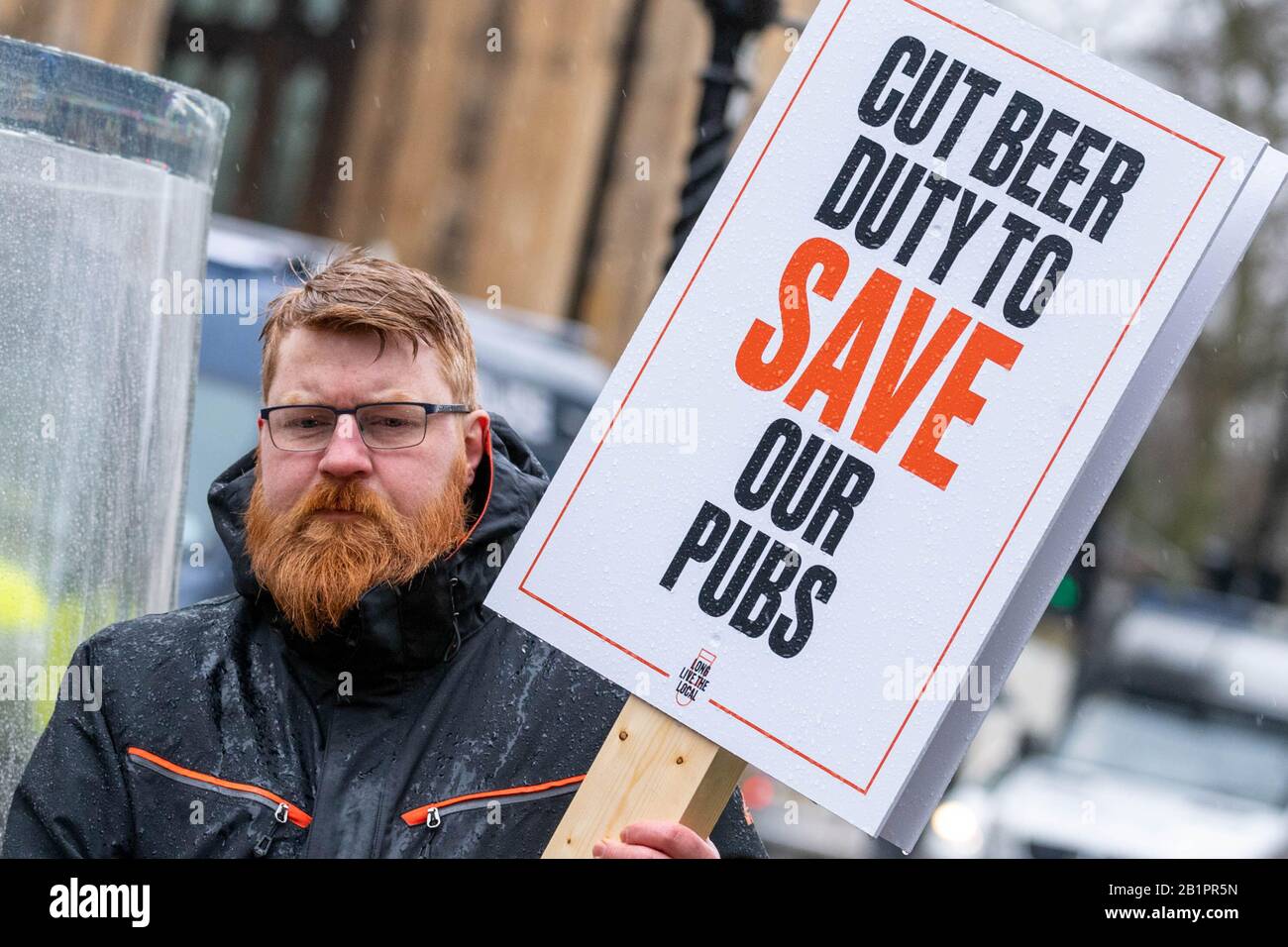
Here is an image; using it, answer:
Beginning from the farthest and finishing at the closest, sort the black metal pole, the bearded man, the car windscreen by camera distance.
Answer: the car windscreen → the black metal pole → the bearded man

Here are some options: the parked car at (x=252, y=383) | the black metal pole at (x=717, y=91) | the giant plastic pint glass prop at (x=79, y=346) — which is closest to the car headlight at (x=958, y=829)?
the parked car at (x=252, y=383)

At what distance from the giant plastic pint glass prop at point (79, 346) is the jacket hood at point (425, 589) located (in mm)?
343

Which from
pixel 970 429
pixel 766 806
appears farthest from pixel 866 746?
pixel 766 806

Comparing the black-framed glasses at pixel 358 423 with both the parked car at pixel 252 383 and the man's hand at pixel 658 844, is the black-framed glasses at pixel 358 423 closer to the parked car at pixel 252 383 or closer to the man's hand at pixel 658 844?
the man's hand at pixel 658 844

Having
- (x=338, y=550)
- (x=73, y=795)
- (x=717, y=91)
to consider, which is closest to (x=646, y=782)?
(x=338, y=550)

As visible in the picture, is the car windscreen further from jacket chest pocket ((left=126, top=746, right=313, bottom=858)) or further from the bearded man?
jacket chest pocket ((left=126, top=746, right=313, bottom=858))

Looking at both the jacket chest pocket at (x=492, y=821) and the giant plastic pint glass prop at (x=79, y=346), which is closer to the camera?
the jacket chest pocket at (x=492, y=821)

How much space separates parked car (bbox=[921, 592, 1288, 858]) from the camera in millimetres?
9500

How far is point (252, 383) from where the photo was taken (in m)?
8.08

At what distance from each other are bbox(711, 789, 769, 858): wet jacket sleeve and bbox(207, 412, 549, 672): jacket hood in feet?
1.64

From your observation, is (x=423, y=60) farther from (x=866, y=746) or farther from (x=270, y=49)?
(x=866, y=746)

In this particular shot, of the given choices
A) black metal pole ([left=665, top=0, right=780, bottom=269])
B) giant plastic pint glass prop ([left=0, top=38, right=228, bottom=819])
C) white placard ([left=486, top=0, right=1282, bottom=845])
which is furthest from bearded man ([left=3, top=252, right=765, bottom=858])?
black metal pole ([left=665, top=0, right=780, bottom=269])

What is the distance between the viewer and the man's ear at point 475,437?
2926 millimetres

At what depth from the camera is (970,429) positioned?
8.36ft
